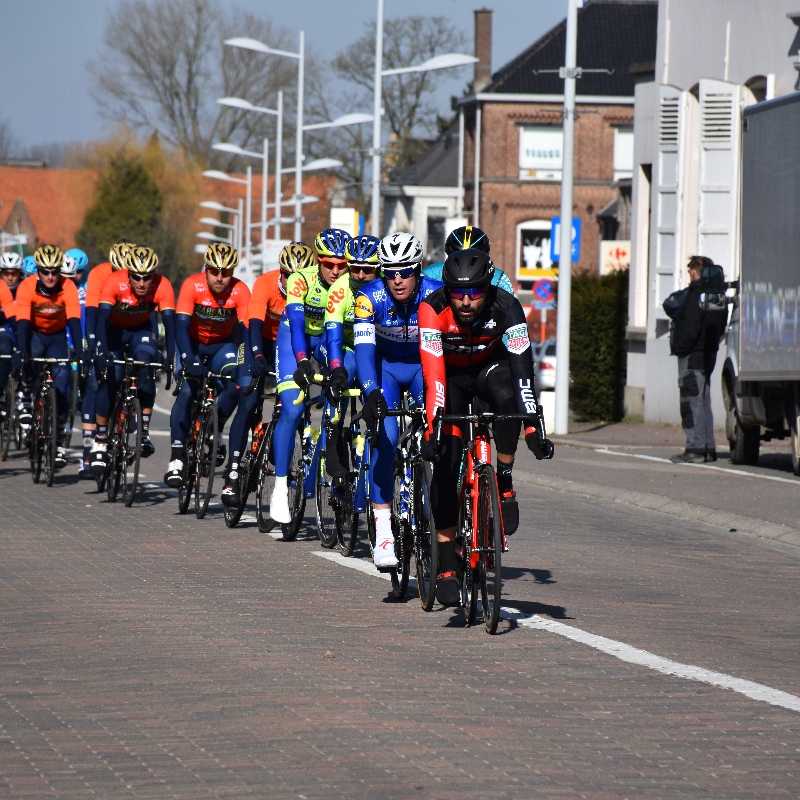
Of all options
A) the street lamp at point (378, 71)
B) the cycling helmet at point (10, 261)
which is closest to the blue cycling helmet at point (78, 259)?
the cycling helmet at point (10, 261)

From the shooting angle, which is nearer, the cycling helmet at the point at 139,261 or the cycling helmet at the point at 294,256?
the cycling helmet at the point at 294,256

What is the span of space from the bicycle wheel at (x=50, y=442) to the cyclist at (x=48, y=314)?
12.6 inches

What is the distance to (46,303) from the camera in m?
18.0

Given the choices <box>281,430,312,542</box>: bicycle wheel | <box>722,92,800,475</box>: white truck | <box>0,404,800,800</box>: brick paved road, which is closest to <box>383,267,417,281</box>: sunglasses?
<box>0,404,800,800</box>: brick paved road

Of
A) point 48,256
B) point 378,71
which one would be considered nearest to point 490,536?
point 48,256

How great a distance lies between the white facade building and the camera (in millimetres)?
27875

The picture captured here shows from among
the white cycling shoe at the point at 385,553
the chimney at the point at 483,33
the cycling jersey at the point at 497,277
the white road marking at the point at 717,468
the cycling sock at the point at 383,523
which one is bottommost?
the white road marking at the point at 717,468

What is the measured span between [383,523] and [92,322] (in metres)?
6.75

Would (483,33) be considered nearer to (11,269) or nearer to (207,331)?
(11,269)

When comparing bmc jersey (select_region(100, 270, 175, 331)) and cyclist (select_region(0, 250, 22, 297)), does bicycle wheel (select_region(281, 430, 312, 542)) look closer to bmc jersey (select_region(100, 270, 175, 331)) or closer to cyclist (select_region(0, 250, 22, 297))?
bmc jersey (select_region(100, 270, 175, 331))

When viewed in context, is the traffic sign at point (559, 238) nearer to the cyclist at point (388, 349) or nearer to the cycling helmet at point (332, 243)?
the cycling helmet at point (332, 243)

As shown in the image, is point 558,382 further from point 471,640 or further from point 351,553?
point 471,640

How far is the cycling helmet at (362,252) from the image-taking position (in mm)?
11320

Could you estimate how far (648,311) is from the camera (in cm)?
3048
